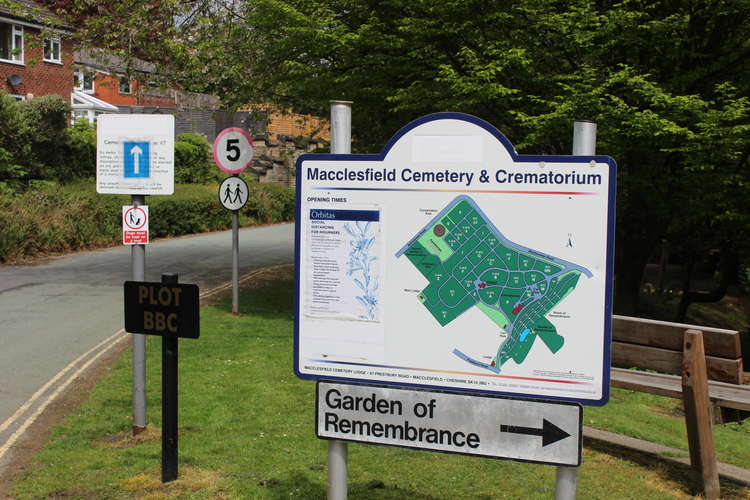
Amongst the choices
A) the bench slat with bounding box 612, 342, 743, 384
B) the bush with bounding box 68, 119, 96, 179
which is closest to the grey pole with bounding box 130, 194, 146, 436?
the bench slat with bounding box 612, 342, 743, 384

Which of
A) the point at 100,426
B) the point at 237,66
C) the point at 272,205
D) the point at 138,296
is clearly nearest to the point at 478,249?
the point at 138,296

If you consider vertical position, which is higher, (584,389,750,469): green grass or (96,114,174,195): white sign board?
(96,114,174,195): white sign board

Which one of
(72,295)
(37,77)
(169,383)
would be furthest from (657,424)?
(37,77)

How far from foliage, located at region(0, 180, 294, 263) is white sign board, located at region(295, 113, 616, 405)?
1890 cm

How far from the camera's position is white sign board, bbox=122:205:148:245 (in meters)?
7.25

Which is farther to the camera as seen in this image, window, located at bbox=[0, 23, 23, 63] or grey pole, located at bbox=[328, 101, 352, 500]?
window, located at bbox=[0, 23, 23, 63]

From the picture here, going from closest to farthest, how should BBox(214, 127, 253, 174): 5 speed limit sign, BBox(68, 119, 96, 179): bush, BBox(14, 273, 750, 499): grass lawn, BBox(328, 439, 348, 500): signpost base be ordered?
BBox(328, 439, 348, 500): signpost base < BBox(14, 273, 750, 499): grass lawn < BBox(214, 127, 253, 174): 5 speed limit sign < BBox(68, 119, 96, 179): bush

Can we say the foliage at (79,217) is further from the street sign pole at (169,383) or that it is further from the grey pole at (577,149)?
the grey pole at (577,149)

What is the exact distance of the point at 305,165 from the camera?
171 inches

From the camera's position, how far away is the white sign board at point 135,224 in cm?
725

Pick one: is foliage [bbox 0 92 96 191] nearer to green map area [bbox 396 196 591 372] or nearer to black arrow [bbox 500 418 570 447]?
green map area [bbox 396 196 591 372]

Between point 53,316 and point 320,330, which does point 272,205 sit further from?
point 320,330

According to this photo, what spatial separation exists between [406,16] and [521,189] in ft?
34.8

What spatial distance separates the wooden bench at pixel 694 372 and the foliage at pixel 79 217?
710 inches
